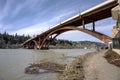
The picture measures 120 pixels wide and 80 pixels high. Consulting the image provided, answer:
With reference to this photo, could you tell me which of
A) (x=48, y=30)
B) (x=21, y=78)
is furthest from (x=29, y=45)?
(x=21, y=78)

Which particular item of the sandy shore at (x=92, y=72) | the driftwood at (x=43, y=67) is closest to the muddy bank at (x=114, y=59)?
the sandy shore at (x=92, y=72)

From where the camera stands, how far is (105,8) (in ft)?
123

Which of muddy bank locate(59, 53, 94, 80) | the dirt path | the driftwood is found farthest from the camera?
the driftwood

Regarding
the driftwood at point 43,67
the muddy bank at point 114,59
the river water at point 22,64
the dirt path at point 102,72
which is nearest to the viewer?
the dirt path at point 102,72

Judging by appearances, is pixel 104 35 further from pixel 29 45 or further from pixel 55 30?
pixel 29 45

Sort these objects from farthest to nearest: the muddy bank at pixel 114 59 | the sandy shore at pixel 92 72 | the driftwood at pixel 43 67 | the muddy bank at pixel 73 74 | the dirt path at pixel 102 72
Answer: the driftwood at pixel 43 67, the muddy bank at pixel 114 59, the muddy bank at pixel 73 74, the sandy shore at pixel 92 72, the dirt path at pixel 102 72

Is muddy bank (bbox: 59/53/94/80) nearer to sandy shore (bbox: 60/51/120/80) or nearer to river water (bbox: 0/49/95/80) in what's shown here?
sandy shore (bbox: 60/51/120/80)

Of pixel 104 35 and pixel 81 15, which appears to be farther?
pixel 81 15

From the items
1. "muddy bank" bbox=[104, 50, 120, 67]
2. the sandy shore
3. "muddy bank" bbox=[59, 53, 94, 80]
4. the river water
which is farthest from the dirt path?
the river water

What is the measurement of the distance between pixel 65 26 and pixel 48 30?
56.5ft

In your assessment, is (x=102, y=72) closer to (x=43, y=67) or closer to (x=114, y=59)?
(x=114, y=59)

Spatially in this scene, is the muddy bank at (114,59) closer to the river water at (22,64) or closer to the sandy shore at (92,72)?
the sandy shore at (92,72)

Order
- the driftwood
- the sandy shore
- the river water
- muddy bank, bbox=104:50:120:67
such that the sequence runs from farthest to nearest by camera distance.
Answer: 1. the driftwood
2. the river water
3. muddy bank, bbox=104:50:120:67
4. the sandy shore

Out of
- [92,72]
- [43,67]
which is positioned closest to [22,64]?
[43,67]
